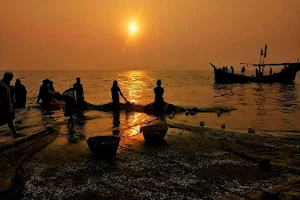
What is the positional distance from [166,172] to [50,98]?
48.0 feet

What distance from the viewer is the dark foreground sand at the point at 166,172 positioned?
17.5 ft

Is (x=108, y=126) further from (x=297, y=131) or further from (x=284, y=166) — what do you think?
(x=297, y=131)

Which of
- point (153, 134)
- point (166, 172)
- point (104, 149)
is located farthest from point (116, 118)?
point (166, 172)

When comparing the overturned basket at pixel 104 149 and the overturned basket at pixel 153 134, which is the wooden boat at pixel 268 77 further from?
the overturned basket at pixel 104 149

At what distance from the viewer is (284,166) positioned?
6.85 m

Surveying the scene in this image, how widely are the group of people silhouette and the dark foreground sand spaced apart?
1.88m

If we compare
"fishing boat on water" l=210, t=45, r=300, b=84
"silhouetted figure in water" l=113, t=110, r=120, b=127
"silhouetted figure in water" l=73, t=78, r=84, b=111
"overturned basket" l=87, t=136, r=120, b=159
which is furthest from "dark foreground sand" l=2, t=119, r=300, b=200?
"fishing boat on water" l=210, t=45, r=300, b=84

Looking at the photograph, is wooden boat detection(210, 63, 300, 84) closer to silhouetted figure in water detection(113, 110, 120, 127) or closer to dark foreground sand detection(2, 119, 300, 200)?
silhouetted figure in water detection(113, 110, 120, 127)

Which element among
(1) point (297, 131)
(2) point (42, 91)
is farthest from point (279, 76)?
(2) point (42, 91)

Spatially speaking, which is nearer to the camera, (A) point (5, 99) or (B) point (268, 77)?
(A) point (5, 99)

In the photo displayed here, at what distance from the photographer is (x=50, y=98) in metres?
18.8

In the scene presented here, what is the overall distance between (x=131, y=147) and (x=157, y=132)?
1.06m

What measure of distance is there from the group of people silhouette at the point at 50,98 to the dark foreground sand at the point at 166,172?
188cm

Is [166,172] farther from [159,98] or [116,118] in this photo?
[116,118]
